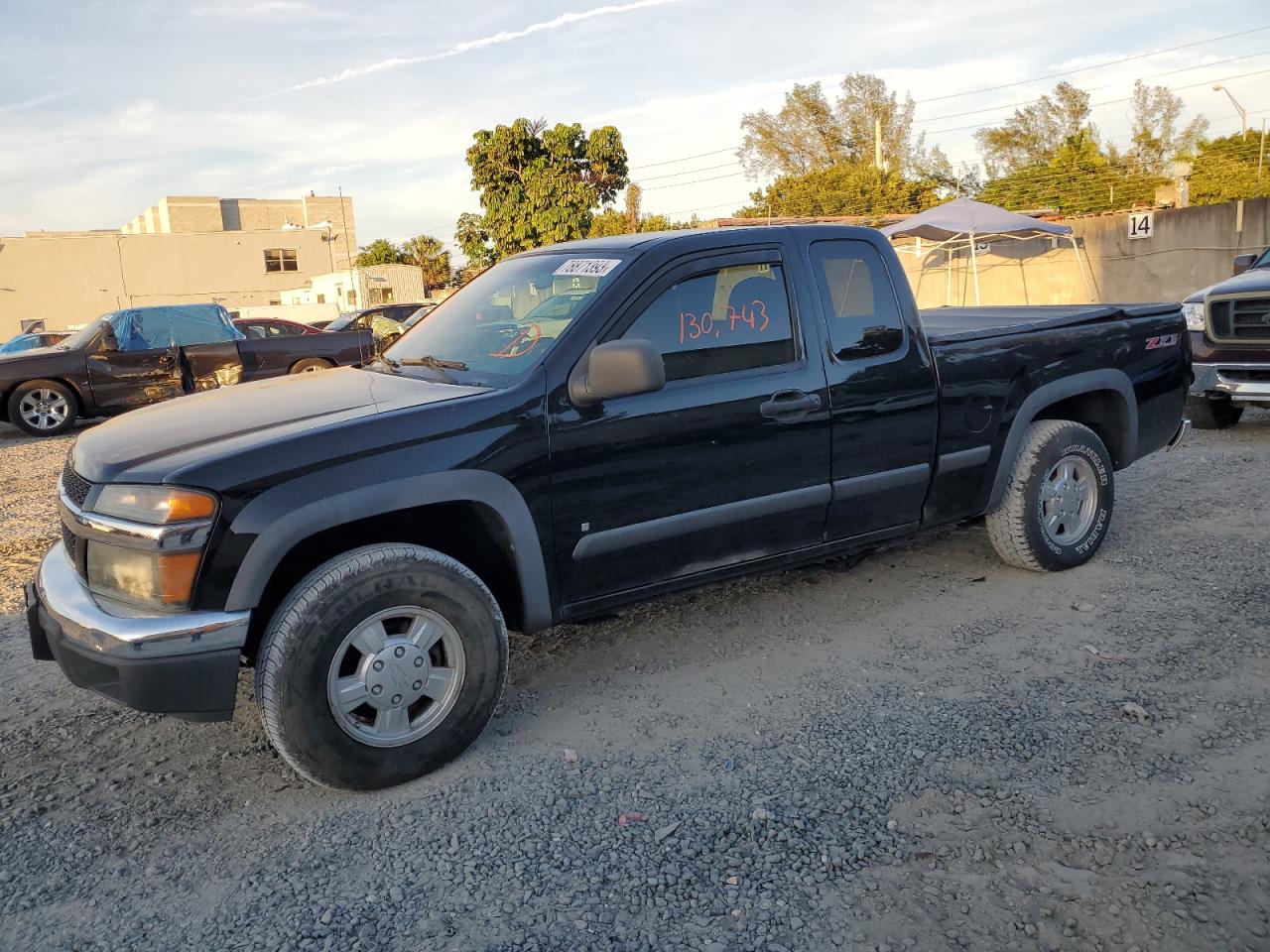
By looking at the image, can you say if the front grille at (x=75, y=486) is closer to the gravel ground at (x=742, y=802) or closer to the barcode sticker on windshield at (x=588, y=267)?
the gravel ground at (x=742, y=802)

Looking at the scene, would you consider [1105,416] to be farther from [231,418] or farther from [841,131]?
[841,131]

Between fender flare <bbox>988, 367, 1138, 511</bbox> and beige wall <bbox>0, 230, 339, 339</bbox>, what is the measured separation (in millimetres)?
50468

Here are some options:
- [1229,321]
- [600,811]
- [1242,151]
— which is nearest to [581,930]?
[600,811]

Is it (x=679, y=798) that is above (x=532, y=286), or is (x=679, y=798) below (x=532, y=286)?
below

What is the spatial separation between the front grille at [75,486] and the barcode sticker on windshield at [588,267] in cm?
194

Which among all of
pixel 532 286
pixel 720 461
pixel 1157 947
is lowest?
pixel 1157 947

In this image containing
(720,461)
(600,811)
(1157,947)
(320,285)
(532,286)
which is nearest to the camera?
(1157,947)

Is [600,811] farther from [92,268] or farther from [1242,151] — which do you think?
[92,268]

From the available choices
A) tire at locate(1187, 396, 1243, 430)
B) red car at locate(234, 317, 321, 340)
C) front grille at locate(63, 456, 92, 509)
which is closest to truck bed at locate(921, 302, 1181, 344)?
front grille at locate(63, 456, 92, 509)

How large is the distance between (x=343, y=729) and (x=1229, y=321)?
313 inches

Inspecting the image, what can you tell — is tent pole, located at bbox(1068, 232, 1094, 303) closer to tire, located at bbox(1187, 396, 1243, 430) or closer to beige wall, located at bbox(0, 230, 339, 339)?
tire, located at bbox(1187, 396, 1243, 430)

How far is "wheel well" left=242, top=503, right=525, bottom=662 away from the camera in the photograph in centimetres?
330

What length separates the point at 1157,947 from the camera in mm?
2367

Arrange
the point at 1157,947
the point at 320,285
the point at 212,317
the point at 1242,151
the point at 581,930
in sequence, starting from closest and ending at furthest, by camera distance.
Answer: the point at 1157,947, the point at 581,930, the point at 212,317, the point at 1242,151, the point at 320,285
